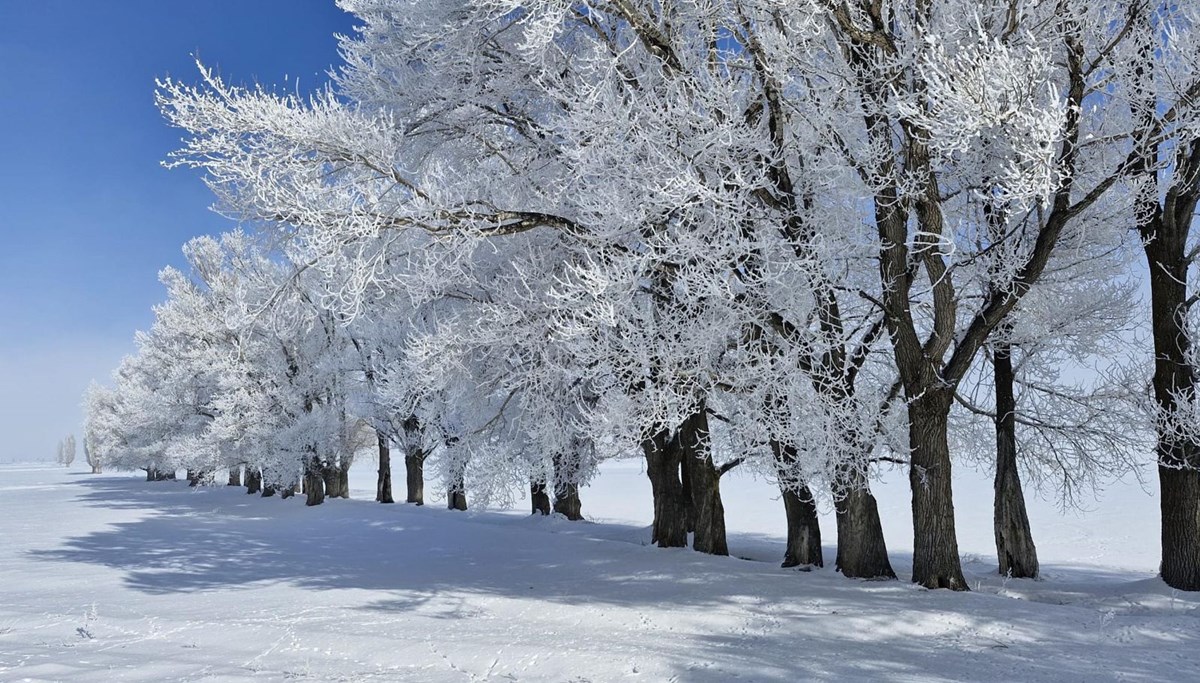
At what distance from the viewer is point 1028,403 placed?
12.2 metres

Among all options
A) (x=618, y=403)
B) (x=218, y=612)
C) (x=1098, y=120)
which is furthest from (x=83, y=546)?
(x=1098, y=120)

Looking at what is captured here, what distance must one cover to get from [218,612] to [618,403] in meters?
5.27

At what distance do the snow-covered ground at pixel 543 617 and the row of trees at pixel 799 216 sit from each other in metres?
1.55

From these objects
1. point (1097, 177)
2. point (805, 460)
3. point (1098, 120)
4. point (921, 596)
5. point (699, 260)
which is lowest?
point (921, 596)

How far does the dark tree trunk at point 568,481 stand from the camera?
710 inches

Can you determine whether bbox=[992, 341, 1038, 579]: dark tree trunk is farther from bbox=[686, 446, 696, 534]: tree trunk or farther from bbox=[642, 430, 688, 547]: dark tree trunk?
bbox=[642, 430, 688, 547]: dark tree trunk

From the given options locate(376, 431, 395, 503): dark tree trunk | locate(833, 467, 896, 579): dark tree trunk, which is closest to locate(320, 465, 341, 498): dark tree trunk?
locate(376, 431, 395, 503): dark tree trunk

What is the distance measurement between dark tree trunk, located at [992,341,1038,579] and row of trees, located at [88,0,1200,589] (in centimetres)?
5

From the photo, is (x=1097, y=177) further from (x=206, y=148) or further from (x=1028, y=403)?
(x=206, y=148)

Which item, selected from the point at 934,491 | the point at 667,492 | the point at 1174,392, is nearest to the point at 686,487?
the point at 667,492

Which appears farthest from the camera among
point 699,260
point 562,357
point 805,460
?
point 562,357

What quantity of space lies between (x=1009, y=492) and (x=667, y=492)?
5856 millimetres

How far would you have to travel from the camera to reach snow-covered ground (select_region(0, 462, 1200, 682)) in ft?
19.3

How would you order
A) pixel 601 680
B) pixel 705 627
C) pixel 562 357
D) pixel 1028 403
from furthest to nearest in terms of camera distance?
pixel 1028 403
pixel 562 357
pixel 705 627
pixel 601 680
